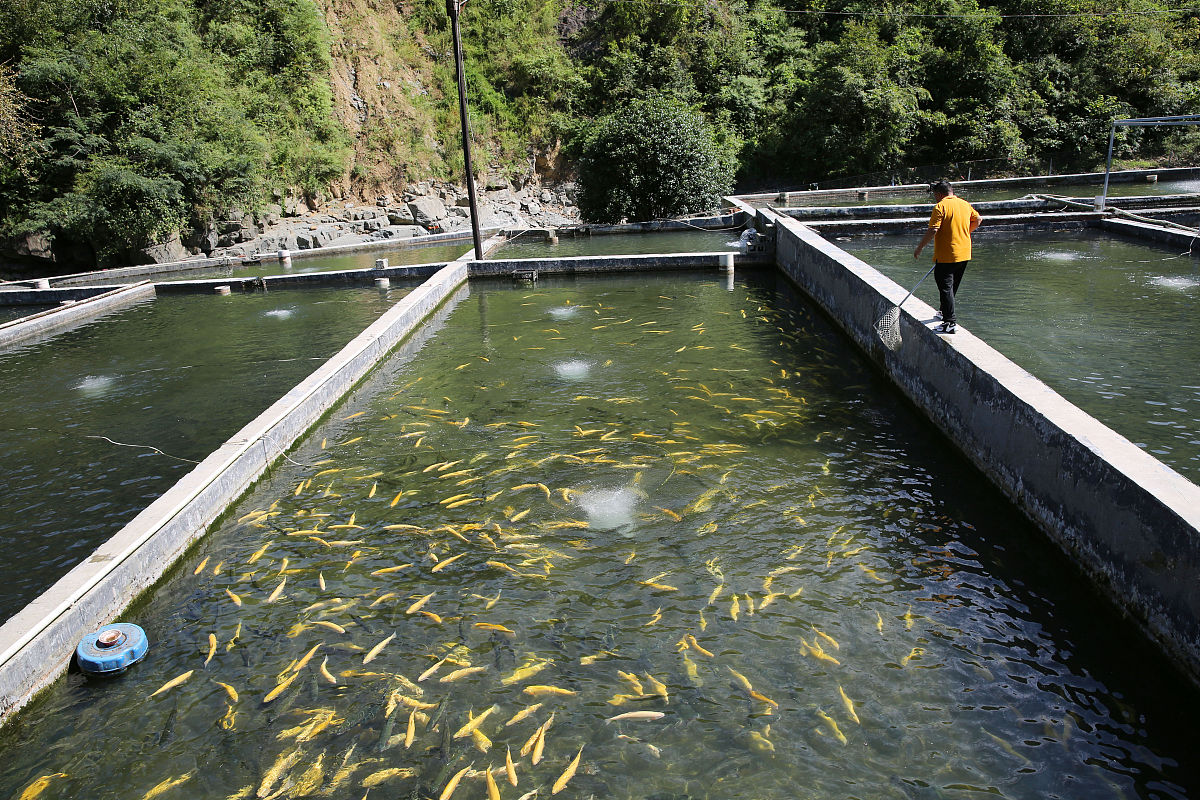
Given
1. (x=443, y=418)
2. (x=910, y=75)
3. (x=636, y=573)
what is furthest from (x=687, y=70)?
(x=636, y=573)

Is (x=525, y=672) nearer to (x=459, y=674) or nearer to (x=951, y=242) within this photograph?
(x=459, y=674)

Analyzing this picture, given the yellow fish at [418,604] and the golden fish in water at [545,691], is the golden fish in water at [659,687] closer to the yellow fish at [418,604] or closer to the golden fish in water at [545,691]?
the golden fish in water at [545,691]

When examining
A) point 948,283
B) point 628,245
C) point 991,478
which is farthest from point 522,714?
point 628,245

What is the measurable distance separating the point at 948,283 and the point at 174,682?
252 inches

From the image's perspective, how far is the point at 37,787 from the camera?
3.45 m

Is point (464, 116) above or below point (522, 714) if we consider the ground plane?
above

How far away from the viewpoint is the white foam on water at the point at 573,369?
8.54m

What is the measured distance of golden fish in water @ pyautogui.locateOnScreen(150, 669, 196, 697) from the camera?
4035 mm

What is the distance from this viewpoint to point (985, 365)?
229 inches

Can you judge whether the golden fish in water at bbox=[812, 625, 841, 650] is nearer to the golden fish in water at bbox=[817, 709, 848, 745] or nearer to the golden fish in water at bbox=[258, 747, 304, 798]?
the golden fish in water at bbox=[817, 709, 848, 745]

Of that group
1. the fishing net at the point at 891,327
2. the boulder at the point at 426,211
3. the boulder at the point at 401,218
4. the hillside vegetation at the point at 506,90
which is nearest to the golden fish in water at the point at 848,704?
the fishing net at the point at 891,327

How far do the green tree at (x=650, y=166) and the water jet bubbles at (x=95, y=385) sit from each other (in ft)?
47.7

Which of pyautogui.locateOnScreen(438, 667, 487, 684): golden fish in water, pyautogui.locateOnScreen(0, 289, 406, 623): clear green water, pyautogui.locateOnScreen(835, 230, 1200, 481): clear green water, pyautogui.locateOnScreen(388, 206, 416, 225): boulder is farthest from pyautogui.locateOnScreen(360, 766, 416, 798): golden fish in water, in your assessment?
pyautogui.locateOnScreen(388, 206, 416, 225): boulder

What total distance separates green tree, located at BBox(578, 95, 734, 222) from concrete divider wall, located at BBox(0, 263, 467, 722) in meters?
14.5
